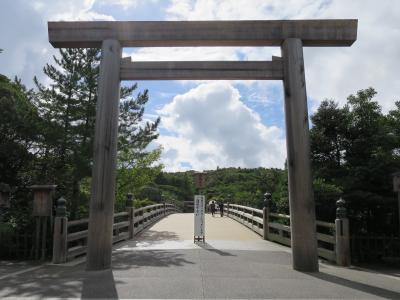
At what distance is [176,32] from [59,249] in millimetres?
5106

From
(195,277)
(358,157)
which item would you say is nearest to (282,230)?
(358,157)

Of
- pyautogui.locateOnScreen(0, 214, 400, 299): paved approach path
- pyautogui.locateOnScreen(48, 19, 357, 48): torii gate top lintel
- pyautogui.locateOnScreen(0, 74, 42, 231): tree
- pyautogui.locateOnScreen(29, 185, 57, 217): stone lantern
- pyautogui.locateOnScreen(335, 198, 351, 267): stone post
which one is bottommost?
pyautogui.locateOnScreen(0, 214, 400, 299): paved approach path

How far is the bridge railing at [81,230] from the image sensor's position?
27.6 feet

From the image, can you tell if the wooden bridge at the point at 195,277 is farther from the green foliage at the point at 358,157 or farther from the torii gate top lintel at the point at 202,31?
the torii gate top lintel at the point at 202,31

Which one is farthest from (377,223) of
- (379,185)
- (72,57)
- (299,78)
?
(72,57)

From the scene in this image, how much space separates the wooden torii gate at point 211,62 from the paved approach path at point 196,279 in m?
0.83

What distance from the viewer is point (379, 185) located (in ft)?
31.5

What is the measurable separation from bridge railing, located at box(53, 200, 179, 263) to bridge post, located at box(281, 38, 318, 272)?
188 inches

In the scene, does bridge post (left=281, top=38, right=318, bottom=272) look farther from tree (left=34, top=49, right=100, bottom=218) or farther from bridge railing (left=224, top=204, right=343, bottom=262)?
tree (left=34, top=49, right=100, bottom=218)

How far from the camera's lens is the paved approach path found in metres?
5.56

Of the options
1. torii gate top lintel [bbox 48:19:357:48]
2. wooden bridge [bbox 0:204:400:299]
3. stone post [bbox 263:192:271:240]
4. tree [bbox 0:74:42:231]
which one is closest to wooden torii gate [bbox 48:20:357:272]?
torii gate top lintel [bbox 48:19:357:48]

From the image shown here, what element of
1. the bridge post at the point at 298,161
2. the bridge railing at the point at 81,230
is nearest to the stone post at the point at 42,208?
the bridge railing at the point at 81,230

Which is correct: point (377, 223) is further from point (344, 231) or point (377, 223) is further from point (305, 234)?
point (305, 234)

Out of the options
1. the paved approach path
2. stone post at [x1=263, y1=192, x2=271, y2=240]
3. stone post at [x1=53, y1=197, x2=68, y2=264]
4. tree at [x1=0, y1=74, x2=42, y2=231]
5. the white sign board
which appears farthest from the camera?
stone post at [x1=263, y1=192, x2=271, y2=240]
